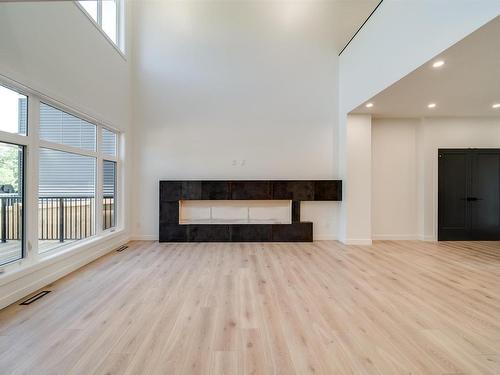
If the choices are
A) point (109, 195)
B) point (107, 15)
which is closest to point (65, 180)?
point (109, 195)

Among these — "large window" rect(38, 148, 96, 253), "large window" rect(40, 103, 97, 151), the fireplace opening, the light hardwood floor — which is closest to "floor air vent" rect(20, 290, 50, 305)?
the light hardwood floor

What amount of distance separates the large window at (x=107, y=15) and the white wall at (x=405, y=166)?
616cm

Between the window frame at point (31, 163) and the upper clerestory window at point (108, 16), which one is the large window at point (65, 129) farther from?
the upper clerestory window at point (108, 16)

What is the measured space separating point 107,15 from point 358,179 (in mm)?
6247

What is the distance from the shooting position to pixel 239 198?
17.9 ft

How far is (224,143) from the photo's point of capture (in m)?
5.69

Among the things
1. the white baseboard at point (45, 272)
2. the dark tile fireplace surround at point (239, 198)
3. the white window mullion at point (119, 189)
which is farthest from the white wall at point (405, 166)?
the white baseboard at point (45, 272)

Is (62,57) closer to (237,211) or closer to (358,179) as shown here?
(237,211)

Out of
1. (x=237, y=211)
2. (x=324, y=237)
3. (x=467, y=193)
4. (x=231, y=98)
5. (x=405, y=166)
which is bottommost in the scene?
(x=324, y=237)

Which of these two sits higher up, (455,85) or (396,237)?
(455,85)

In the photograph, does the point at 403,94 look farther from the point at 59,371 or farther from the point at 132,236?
the point at 132,236

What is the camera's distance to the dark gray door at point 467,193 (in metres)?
5.52

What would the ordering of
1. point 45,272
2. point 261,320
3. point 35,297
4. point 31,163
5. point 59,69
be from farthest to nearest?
point 59,69 < point 45,272 < point 31,163 < point 35,297 < point 261,320

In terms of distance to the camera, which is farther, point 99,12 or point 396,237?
point 396,237
